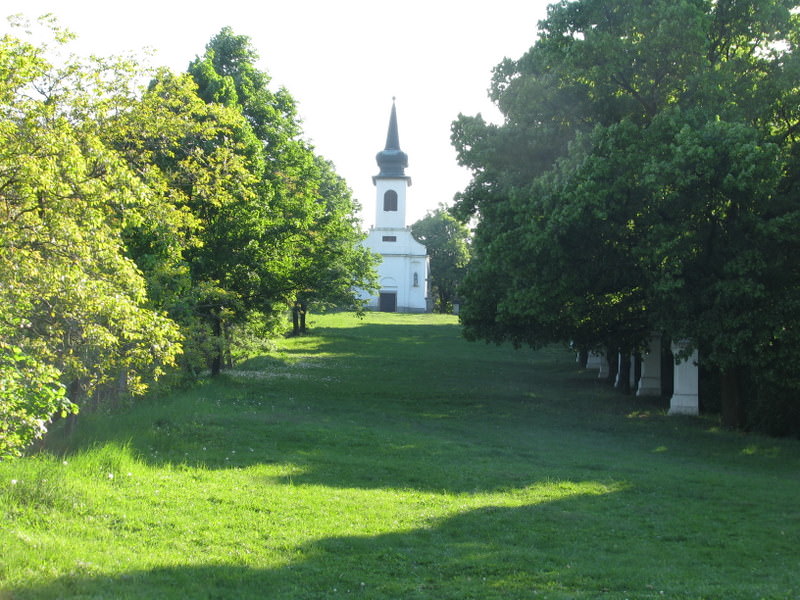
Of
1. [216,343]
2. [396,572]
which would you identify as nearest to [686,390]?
[216,343]

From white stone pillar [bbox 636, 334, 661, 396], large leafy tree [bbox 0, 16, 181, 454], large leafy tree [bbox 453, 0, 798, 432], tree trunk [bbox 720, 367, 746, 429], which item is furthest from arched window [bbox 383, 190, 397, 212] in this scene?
large leafy tree [bbox 0, 16, 181, 454]

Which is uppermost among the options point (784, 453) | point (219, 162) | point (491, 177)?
point (491, 177)

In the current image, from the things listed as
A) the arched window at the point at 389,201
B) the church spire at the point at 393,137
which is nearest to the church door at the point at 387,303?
the arched window at the point at 389,201

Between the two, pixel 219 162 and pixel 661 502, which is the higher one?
pixel 219 162

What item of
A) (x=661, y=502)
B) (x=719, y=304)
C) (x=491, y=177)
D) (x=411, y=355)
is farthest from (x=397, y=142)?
(x=661, y=502)

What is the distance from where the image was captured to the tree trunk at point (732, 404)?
73.0ft

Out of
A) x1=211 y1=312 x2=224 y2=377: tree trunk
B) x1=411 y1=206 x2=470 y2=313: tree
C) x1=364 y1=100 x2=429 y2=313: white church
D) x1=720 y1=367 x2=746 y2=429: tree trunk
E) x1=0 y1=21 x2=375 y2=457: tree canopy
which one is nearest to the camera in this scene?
x1=0 y1=21 x2=375 y2=457: tree canopy

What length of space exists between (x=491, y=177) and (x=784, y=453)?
1044 cm

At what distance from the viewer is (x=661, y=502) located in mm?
12352

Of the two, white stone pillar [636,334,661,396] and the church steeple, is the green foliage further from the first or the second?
the church steeple

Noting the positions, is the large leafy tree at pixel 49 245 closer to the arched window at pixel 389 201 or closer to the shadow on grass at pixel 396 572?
the shadow on grass at pixel 396 572

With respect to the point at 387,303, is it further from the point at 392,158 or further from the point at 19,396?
the point at 19,396

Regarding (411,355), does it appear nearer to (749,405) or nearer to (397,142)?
(749,405)

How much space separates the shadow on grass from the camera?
7273 millimetres
